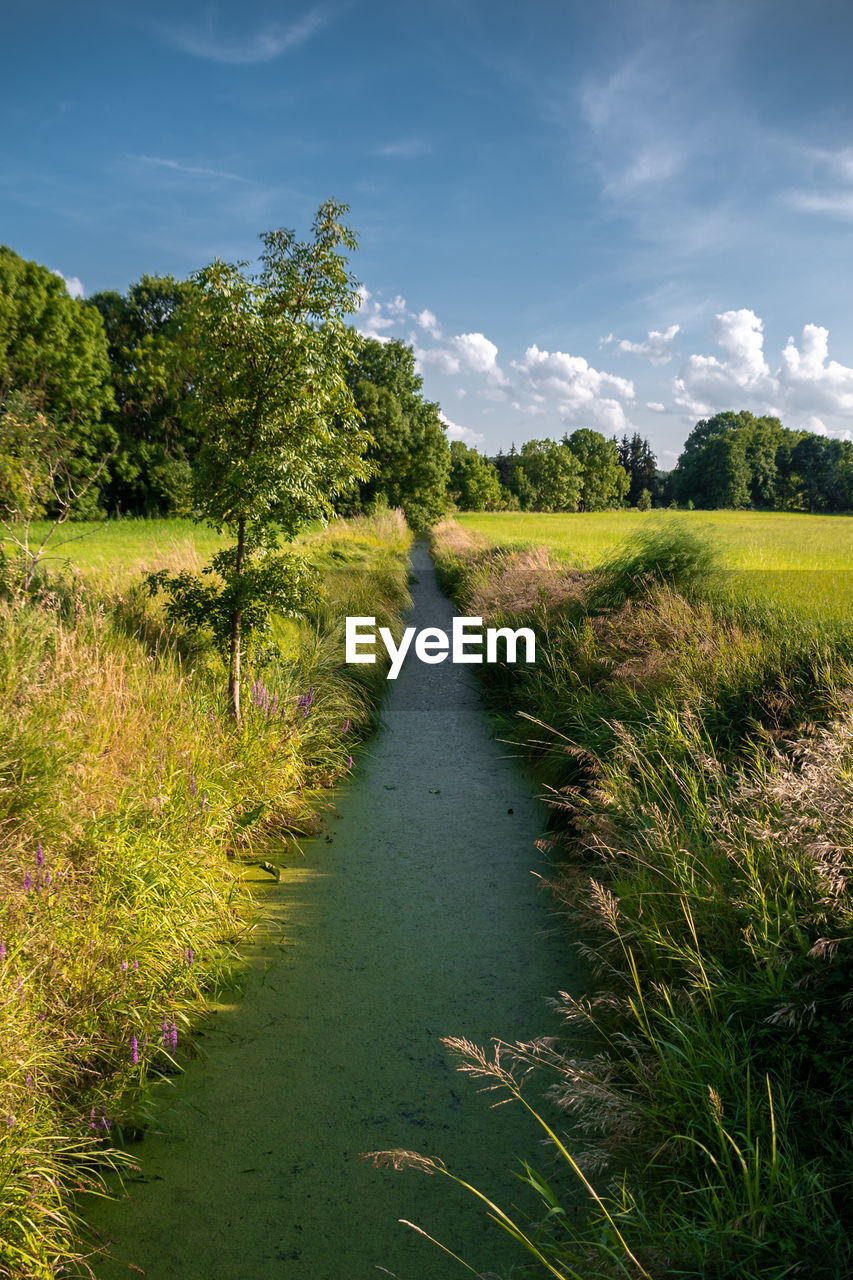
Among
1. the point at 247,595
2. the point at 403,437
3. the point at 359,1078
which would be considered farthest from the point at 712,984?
the point at 403,437

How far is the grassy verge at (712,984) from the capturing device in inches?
59.3

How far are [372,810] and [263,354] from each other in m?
3.00

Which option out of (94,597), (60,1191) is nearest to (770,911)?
(60,1191)

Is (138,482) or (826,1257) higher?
(138,482)

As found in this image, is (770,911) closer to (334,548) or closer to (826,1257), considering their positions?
(826,1257)

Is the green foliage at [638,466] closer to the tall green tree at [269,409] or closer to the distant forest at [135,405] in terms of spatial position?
the distant forest at [135,405]

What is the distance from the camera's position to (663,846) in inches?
106

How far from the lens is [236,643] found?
4.61 m

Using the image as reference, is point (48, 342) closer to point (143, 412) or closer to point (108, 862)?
point (143, 412)

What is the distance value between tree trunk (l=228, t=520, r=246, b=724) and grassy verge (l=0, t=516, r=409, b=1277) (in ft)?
0.38

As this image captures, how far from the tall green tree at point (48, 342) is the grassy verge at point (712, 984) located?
22790 mm

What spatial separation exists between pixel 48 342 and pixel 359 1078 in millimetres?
27541

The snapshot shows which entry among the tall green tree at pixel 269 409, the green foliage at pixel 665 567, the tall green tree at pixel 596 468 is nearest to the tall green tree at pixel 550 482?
the tall green tree at pixel 596 468

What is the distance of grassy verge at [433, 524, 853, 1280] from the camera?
59.3 inches
